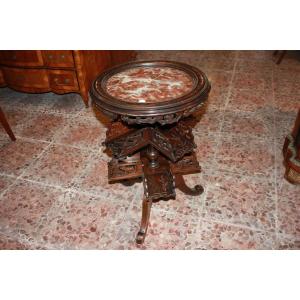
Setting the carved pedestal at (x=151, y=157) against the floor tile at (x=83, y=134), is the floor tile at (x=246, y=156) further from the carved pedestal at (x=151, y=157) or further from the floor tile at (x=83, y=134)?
the floor tile at (x=83, y=134)

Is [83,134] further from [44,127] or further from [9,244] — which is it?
[9,244]

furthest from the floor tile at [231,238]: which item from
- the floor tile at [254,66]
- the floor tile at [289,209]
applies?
the floor tile at [254,66]

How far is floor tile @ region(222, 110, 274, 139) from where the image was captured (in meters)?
2.94

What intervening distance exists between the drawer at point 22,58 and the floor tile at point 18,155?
902 millimetres

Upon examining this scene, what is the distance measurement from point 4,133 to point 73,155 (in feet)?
3.11

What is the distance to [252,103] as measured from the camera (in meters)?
3.45

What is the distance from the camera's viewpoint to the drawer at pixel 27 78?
3332 mm

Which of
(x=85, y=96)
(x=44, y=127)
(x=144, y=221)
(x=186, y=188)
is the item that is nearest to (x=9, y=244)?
(x=144, y=221)

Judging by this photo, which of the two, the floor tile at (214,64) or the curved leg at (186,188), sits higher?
the curved leg at (186,188)

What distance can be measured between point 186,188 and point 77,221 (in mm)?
838

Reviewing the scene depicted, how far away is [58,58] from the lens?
3.15m

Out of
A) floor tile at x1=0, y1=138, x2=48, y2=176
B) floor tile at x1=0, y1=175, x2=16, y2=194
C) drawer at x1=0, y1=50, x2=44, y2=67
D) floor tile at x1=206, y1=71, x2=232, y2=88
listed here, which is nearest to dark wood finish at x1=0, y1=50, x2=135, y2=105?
drawer at x1=0, y1=50, x2=44, y2=67
